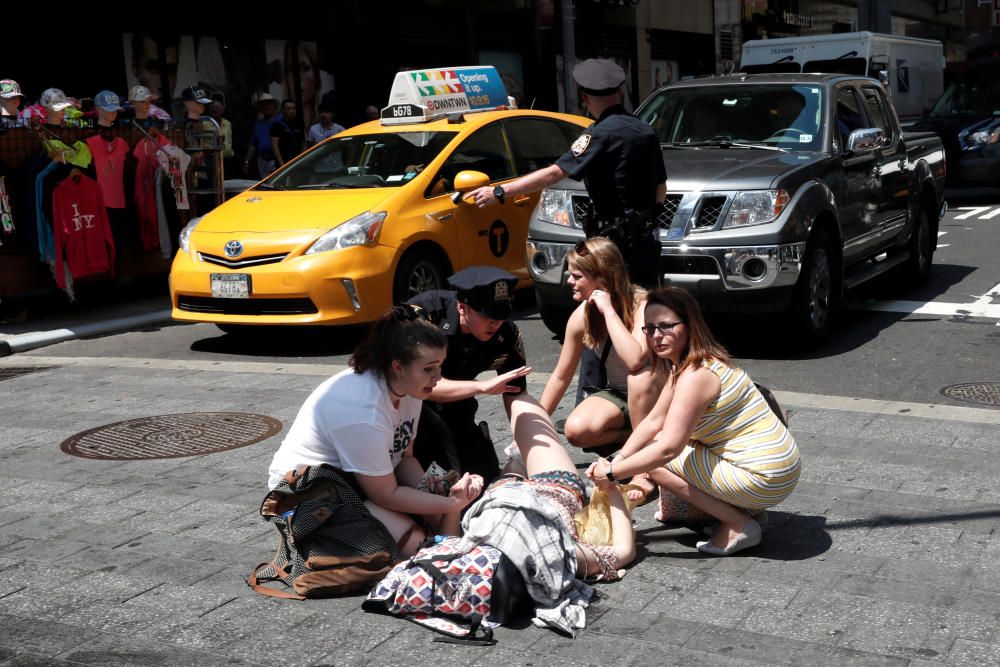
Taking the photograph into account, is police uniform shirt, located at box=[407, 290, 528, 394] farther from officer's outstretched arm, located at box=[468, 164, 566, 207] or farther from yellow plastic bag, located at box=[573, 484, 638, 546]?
officer's outstretched arm, located at box=[468, 164, 566, 207]

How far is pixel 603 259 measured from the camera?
5375 millimetres

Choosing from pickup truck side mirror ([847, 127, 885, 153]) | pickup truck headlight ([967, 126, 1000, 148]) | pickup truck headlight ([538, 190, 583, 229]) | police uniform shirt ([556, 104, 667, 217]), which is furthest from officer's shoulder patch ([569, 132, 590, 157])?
pickup truck headlight ([967, 126, 1000, 148])

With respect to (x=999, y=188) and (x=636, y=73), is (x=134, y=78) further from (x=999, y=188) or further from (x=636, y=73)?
(x=636, y=73)

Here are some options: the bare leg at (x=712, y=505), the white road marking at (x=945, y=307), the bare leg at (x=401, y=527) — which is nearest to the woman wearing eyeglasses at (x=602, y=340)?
the bare leg at (x=712, y=505)

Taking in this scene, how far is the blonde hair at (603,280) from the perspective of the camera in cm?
539

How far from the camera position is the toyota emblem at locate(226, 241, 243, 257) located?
9117mm

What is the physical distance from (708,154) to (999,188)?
1144cm

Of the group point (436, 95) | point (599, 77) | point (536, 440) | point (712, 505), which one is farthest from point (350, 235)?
point (712, 505)

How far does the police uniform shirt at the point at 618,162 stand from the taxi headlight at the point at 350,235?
114 inches

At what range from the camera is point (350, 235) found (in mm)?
9000

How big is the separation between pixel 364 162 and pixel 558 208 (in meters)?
2.00

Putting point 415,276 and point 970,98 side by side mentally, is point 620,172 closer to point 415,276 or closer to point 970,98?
point 415,276

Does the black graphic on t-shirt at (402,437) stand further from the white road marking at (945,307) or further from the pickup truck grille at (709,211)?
the white road marking at (945,307)

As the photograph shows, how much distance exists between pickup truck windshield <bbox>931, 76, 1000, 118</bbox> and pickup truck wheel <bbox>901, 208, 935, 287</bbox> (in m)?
8.64
